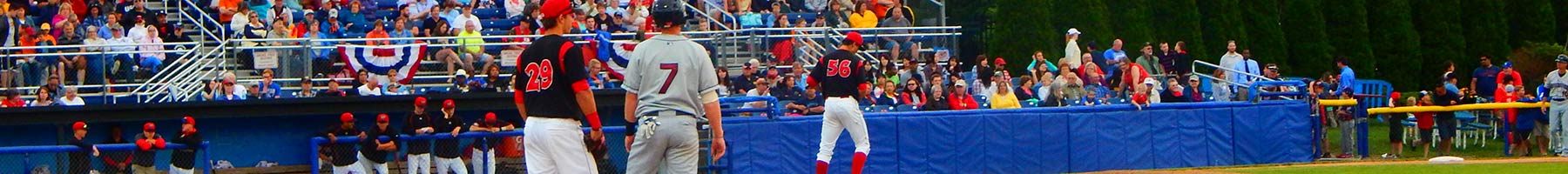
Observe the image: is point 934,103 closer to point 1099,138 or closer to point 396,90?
point 1099,138

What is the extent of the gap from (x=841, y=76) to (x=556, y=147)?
14.4ft

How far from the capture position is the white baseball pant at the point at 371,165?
17.8m

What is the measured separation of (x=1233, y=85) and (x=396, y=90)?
26.9ft

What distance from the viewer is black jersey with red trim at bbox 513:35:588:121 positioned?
31.9 feet

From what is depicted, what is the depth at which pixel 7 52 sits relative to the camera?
67.9 feet

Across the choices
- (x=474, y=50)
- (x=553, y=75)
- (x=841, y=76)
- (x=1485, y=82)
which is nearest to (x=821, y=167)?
(x=841, y=76)

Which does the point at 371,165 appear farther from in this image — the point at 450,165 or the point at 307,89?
the point at 307,89

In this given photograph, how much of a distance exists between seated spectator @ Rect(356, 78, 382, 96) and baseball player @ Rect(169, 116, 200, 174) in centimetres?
433

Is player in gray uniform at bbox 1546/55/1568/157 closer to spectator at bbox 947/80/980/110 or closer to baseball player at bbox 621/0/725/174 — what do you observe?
spectator at bbox 947/80/980/110

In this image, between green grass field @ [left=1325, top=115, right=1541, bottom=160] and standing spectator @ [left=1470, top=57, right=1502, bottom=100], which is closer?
green grass field @ [left=1325, top=115, right=1541, bottom=160]

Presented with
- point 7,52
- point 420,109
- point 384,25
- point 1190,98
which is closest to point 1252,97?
point 1190,98

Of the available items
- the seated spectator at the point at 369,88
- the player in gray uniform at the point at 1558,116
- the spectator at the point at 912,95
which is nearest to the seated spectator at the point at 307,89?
the seated spectator at the point at 369,88

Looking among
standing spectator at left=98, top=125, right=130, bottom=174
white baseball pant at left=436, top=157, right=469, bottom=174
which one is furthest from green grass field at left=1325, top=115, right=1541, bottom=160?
standing spectator at left=98, top=125, right=130, bottom=174

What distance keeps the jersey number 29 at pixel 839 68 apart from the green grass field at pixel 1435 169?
459 cm
